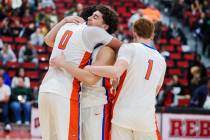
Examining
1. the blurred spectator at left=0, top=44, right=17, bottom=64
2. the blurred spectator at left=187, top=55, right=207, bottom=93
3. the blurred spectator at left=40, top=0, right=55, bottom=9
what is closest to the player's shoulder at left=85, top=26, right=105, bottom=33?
the blurred spectator at left=187, top=55, right=207, bottom=93

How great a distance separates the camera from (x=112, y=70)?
4418mm

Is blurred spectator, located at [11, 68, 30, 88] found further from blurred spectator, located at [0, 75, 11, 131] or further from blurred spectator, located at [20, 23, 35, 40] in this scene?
blurred spectator, located at [20, 23, 35, 40]

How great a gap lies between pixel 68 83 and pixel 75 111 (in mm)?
237

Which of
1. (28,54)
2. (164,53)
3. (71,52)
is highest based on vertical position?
(71,52)

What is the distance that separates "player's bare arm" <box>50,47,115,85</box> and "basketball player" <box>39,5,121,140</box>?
2.4 inches

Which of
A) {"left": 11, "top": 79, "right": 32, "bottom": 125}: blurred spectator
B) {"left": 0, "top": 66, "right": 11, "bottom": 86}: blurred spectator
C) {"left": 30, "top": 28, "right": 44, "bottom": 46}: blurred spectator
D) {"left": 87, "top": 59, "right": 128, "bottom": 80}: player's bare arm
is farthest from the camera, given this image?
{"left": 30, "top": 28, "right": 44, "bottom": 46}: blurred spectator

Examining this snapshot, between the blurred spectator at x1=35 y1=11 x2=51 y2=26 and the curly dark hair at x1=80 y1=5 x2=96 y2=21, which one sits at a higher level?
the curly dark hair at x1=80 y1=5 x2=96 y2=21

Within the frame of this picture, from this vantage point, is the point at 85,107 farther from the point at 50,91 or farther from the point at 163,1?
the point at 163,1

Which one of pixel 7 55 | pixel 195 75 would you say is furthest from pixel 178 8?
pixel 7 55

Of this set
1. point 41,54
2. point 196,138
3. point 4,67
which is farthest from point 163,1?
point 196,138

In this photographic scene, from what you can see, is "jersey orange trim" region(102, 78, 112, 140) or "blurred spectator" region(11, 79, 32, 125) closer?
"jersey orange trim" region(102, 78, 112, 140)

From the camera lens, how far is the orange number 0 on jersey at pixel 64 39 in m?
4.68

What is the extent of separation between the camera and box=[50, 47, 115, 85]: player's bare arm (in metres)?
4.54

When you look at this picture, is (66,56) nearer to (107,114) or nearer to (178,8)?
(107,114)
